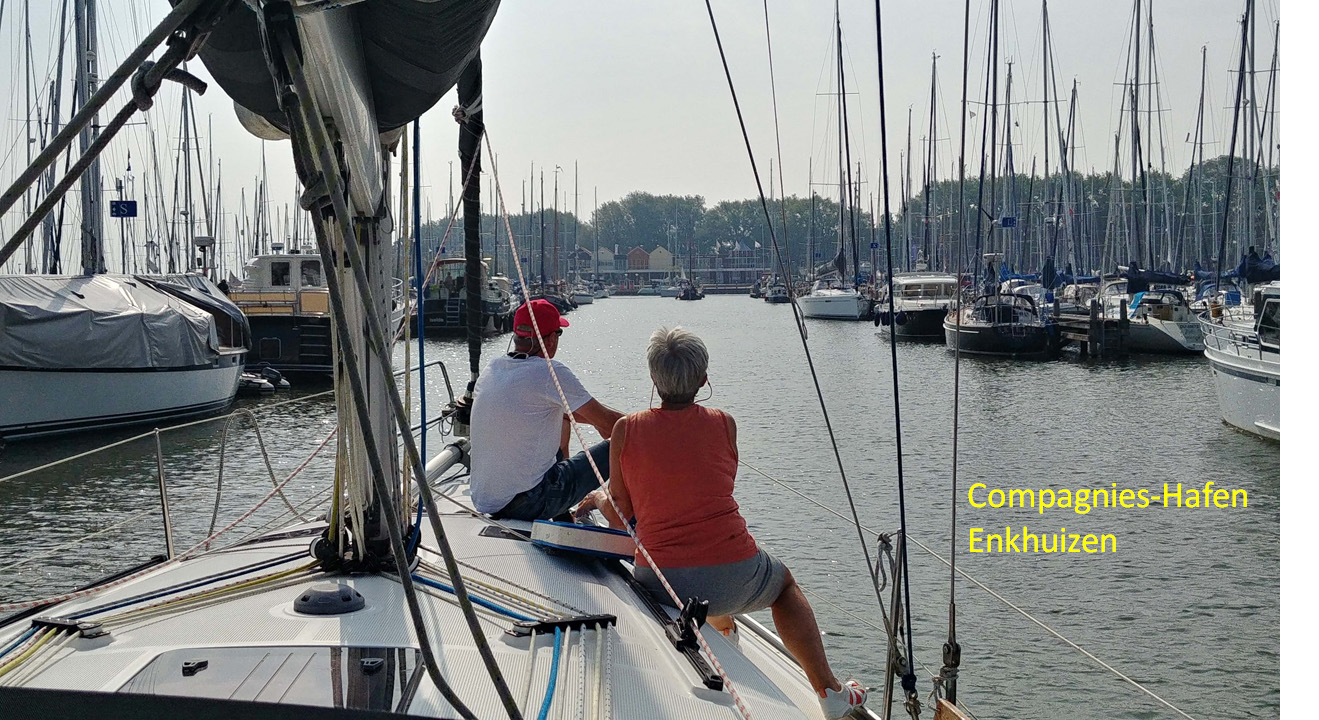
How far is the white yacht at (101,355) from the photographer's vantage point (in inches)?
597

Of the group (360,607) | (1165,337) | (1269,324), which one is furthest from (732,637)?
(1165,337)

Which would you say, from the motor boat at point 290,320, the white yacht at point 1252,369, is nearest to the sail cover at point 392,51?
the white yacht at point 1252,369

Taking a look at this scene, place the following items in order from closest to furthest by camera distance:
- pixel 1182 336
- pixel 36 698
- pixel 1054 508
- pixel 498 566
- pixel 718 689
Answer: pixel 36 698
pixel 718 689
pixel 498 566
pixel 1054 508
pixel 1182 336

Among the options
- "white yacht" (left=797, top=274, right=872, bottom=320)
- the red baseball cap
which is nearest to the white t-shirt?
the red baseball cap

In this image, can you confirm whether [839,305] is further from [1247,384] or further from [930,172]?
[1247,384]

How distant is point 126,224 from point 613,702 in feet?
124

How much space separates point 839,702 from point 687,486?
2.52 feet

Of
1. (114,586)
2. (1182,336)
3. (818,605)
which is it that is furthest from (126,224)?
(114,586)

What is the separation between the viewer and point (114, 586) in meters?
3.39

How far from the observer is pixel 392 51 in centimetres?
259

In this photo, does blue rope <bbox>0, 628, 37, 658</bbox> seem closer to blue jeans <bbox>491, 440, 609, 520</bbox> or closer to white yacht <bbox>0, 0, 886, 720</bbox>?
white yacht <bbox>0, 0, 886, 720</bbox>

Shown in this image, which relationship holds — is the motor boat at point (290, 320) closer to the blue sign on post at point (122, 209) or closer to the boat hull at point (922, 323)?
the blue sign on post at point (122, 209)

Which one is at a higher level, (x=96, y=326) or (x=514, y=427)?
(x=96, y=326)

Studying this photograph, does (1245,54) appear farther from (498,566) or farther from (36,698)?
(36,698)
